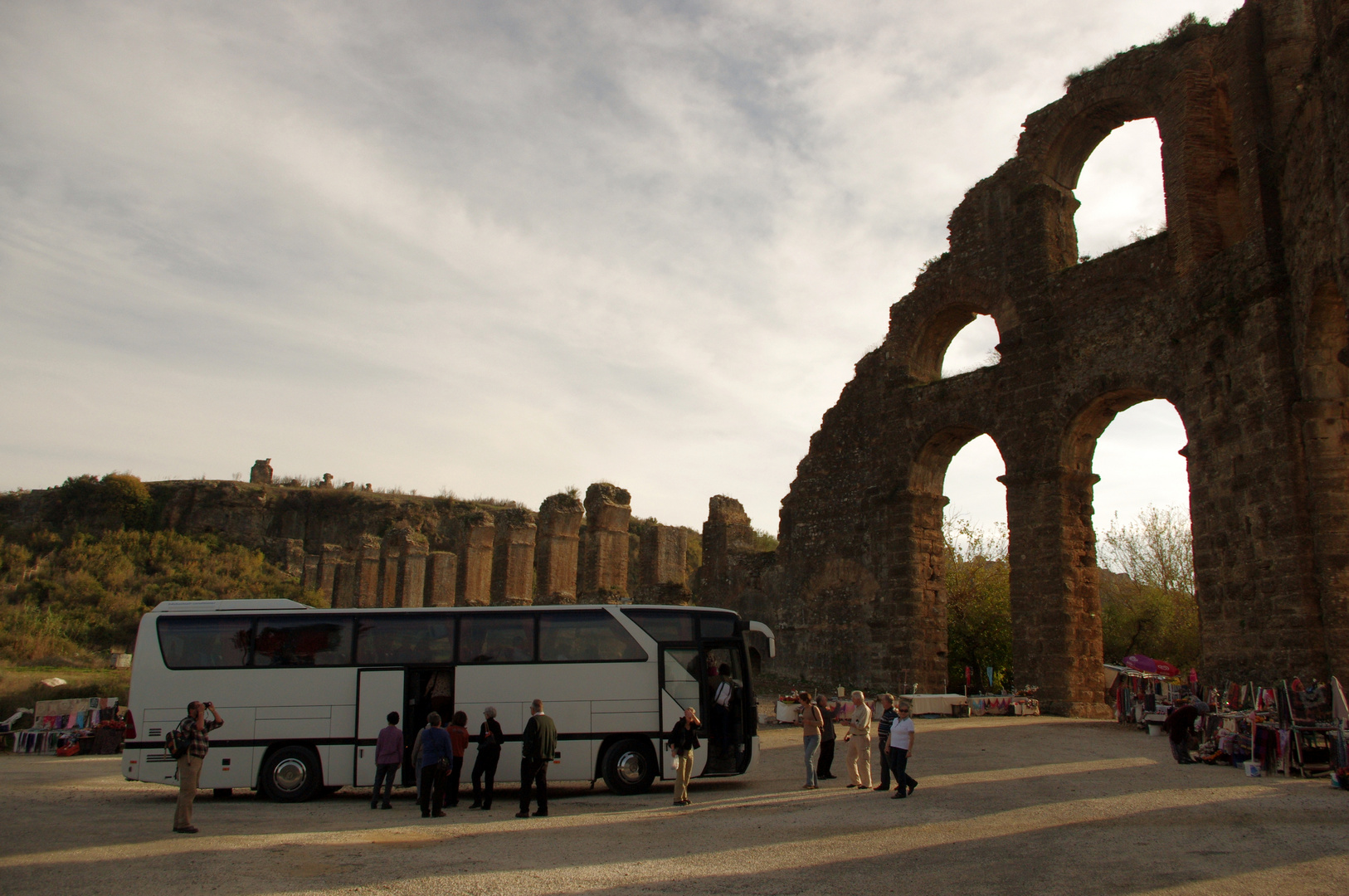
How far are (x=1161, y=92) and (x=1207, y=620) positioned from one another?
9.12 m

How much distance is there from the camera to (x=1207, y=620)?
47.5 feet

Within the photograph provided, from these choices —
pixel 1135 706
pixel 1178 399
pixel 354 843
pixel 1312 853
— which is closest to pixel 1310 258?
pixel 1178 399

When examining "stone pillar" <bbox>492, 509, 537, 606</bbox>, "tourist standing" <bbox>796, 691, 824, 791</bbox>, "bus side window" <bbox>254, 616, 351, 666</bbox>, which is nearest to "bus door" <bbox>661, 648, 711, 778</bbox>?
"tourist standing" <bbox>796, 691, 824, 791</bbox>

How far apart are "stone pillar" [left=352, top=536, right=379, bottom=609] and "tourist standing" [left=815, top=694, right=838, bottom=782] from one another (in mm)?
28897

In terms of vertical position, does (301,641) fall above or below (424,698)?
above

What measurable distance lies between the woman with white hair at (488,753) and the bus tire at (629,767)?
136cm

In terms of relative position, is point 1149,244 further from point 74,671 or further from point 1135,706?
point 74,671

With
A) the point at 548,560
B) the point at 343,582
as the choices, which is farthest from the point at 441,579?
the point at 343,582

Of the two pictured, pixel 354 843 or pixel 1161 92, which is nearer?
pixel 354 843

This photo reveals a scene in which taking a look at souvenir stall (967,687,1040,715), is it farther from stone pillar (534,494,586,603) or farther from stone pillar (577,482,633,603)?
stone pillar (534,494,586,603)

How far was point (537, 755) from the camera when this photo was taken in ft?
30.5

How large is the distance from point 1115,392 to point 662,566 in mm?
12081

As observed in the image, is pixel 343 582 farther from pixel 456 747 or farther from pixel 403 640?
pixel 456 747

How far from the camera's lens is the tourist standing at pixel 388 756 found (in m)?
10.2
